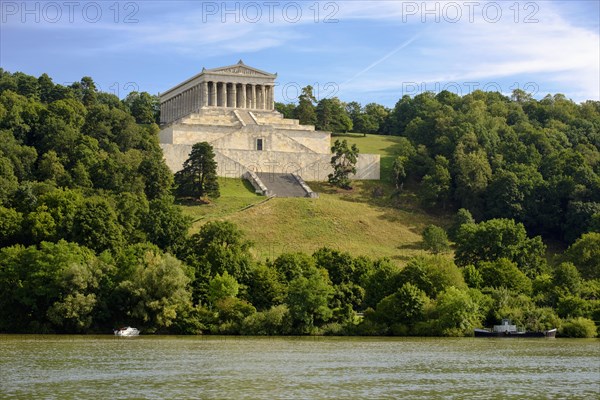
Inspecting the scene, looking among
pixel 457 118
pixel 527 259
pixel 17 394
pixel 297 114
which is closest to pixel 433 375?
pixel 17 394

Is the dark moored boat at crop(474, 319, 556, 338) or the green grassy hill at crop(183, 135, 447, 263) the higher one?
the green grassy hill at crop(183, 135, 447, 263)

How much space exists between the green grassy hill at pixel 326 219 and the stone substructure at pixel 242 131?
3663mm

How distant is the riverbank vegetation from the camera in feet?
202

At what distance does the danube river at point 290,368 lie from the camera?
36.4 m

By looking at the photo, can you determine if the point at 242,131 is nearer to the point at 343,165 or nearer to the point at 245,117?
the point at 245,117

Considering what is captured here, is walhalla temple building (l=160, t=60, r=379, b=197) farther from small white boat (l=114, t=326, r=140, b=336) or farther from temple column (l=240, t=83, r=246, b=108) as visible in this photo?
small white boat (l=114, t=326, r=140, b=336)

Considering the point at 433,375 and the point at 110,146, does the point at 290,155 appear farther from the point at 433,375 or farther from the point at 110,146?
the point at 433,375

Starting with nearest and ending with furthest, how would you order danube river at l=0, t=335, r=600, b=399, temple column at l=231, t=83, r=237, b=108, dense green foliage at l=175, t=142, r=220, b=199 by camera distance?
1. danube river at l=0, t=335, r=600, b=399
2. dense green foliage at l=175, t=142, r=220, b=199
3. temple column at l=231, t=83, r=237, b=108

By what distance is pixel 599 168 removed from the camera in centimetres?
10506

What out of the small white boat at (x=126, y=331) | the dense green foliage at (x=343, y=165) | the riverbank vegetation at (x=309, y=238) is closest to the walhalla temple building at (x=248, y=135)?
the dense green foliage at (x=343, y=165)

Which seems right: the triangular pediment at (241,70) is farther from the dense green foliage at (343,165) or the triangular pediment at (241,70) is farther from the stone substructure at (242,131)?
the dense green foliage at (343,165)

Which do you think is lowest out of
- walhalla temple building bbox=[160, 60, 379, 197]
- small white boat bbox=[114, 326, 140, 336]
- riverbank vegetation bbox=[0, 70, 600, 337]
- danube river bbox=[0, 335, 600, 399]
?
danube river bbox=[0, 335, 600, 399]

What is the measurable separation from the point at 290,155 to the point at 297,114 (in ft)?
95.9

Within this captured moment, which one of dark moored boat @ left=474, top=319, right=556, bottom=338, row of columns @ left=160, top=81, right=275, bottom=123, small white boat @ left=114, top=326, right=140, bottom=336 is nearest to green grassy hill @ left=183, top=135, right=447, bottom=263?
small white boat @ left=114, top=326, right=140, bottom=336
